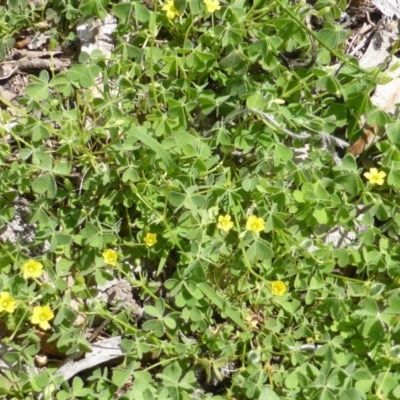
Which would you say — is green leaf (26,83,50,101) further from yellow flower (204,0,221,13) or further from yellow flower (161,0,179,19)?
yellow flower (204,0,221,13)

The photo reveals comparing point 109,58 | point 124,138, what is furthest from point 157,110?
point 109,58

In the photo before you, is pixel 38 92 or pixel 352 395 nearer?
pixel 352 395

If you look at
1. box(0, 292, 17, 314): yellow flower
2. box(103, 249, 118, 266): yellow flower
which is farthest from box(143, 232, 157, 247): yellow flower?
box(0, 292, 17, 314): yellow flower

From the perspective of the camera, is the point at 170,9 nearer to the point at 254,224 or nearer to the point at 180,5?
the point at 180,5

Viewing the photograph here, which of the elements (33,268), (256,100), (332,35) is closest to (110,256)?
(33,268)

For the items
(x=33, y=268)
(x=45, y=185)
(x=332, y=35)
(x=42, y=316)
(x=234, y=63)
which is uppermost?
(x=332, y=35)

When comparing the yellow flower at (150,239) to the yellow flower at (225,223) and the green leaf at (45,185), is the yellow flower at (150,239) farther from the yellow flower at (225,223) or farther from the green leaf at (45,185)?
the green leaf at (45,185)
